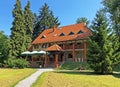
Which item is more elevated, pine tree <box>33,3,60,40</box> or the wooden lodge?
pine tree <box>33,3,60,40</box>

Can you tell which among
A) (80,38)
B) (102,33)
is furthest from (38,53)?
(102,33)

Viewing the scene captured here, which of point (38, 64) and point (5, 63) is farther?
point (38, 64)

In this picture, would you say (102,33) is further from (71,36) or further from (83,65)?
(71,36)

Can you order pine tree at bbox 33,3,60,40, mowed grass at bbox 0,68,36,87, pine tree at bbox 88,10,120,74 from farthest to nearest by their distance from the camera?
pine tree at bbox 33,3,60,40 → pine tree at bbox 88,10,120,74 → mowed grass at bbox 0,68,36,87

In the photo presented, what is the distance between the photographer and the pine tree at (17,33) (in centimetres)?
5459

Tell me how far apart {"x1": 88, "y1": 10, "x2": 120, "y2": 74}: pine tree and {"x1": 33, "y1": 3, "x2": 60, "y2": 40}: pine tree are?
45413mm

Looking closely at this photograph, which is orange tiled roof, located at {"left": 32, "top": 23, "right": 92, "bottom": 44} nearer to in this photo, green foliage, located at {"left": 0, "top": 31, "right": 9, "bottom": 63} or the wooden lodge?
the wooden lodge

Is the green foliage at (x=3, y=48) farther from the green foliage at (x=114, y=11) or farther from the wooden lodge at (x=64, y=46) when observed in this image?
the green foliage at (x=114, y=11)

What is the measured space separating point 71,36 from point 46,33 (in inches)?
468

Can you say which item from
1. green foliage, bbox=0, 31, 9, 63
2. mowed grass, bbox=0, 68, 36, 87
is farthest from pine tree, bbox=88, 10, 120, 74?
green foliage, bbox=0, 31, 9, 63

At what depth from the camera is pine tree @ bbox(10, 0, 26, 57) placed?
5459 centimetres

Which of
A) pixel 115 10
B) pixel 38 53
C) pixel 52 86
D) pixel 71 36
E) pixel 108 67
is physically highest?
pixel 115 10

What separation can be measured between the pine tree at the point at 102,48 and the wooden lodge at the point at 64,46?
48.3 feet

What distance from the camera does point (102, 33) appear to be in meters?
28.9
